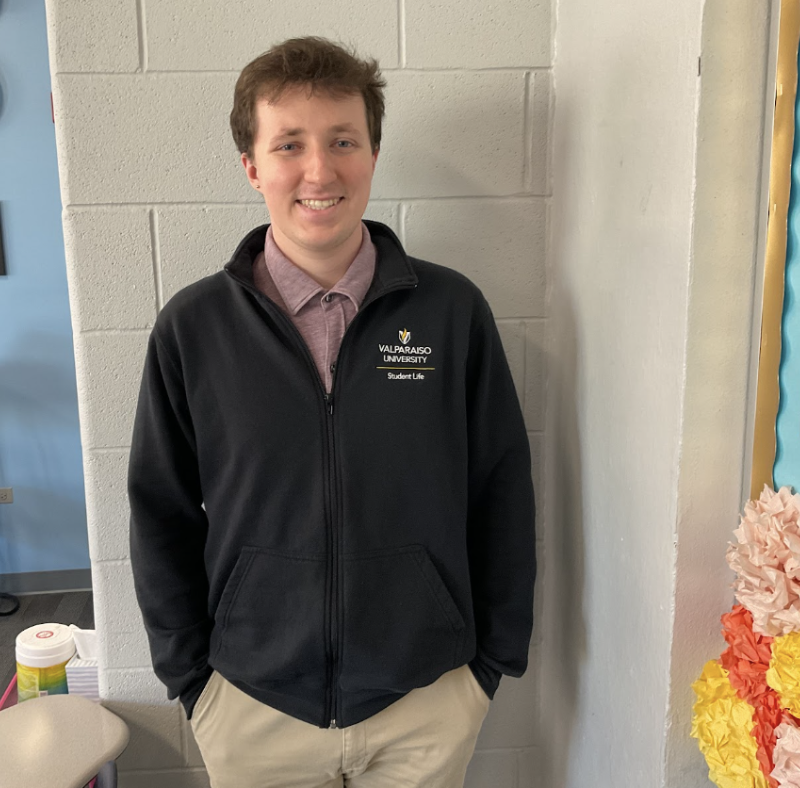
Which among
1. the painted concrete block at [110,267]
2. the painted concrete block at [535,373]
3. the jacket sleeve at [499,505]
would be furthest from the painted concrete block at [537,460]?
the painted concrete block at [110,267]

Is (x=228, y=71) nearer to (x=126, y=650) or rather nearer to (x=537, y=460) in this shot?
(x=537, y=460)

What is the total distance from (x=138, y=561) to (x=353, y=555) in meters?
0.37

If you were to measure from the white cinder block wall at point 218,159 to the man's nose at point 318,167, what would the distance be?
0.32m

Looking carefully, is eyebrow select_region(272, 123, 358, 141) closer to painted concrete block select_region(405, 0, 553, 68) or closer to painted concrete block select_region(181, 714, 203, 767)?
painted concrete block select_region(405, 0, 553, 68)

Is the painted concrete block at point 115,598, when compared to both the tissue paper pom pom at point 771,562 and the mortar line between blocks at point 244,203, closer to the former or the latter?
the mortar line between blocks at point 244,203

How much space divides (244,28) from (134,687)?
128cm

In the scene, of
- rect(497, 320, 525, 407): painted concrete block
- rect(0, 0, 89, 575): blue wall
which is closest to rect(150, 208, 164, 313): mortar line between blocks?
rect(497, 320, 525, 407): painted concrete block

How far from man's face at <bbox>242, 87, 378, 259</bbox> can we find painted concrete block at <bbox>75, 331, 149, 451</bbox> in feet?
1.50

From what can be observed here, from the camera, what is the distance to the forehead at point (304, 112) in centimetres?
117

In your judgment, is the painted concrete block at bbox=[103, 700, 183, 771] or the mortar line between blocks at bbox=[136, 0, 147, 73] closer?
the mortar line between blocks at bbox=[136, 0, 147, 73]

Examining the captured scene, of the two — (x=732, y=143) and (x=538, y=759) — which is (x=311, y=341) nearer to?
(x=732, y=143)

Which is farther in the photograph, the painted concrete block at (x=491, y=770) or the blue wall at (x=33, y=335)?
the blue wall at (x=33, y=335)

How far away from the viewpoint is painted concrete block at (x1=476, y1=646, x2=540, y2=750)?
1667mm

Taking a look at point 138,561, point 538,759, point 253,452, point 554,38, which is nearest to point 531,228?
point 554,38
